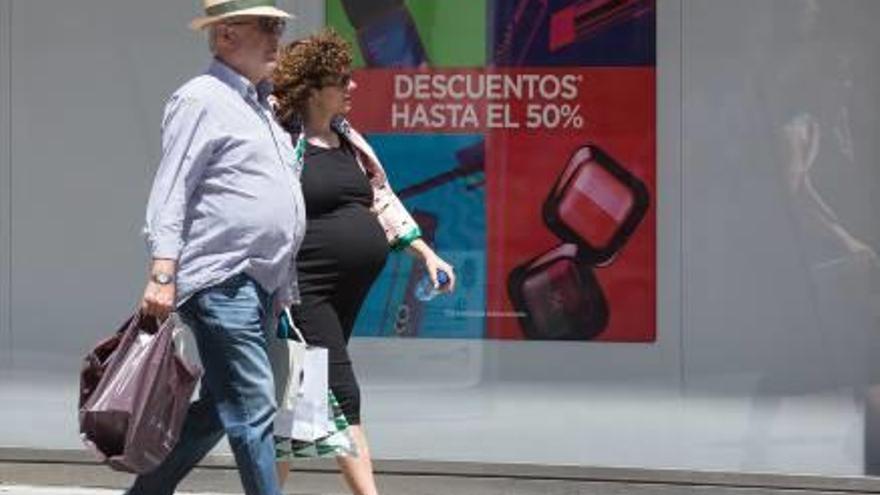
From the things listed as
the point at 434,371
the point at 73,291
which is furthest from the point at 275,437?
the point at 73,291

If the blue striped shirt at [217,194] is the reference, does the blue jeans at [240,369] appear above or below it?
below

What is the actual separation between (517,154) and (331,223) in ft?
5.73

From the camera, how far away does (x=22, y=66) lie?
6828 mm

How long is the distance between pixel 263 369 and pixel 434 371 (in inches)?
89.0

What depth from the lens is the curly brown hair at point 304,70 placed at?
4.96 meters

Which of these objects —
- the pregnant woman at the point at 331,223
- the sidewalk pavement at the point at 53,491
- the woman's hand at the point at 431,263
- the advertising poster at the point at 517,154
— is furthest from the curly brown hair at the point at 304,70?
the sidewalk pavement at the point at 53,491

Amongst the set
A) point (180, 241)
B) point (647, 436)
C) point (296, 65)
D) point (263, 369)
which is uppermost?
point (296, 65)

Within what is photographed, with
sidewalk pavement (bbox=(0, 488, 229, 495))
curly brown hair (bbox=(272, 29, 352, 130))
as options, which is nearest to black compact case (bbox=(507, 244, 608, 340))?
sidewalk pavement (bbox=(0, 488, 229, 495))

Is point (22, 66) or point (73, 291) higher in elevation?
point (22, 66)

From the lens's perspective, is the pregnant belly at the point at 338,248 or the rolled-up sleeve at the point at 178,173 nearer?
the rolled-up sleeve at the point at 178,173

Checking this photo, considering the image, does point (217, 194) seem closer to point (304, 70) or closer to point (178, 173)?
point (178, 173)

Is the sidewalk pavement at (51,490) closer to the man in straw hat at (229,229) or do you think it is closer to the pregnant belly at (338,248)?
the pregnant belly at (338,248)

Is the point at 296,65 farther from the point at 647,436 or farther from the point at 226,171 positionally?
the point at 647,436

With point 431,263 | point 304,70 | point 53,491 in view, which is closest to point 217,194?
point 304,70
